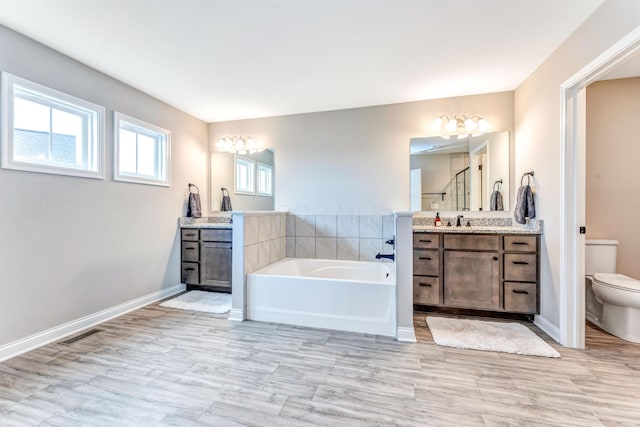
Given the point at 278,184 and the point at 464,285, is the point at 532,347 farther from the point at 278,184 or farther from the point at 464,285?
the point at 278,184

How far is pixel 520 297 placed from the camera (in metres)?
2.59

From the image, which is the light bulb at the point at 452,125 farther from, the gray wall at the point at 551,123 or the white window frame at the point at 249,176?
the white window frame at the point at 249,176

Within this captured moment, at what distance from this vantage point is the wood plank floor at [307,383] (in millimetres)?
1423

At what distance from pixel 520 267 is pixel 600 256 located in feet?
2.38

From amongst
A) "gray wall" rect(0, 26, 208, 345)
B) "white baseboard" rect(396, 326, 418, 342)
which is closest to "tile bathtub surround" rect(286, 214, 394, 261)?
"white baseboard" rect(396, 326, 418, 342)

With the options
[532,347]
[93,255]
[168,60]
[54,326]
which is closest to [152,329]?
[54,326]

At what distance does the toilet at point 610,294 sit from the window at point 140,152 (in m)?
4.51

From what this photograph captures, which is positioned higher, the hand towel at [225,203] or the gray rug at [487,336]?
the hand towel at [225,203]

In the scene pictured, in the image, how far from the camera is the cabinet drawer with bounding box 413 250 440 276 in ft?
9.15

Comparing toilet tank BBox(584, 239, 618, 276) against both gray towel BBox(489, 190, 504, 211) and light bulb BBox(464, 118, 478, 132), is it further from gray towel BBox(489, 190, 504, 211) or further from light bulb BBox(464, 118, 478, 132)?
light bulb BBox(464, 118, 478, 132)

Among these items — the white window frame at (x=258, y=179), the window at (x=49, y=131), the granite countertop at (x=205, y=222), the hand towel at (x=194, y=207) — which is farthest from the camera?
the white window frame at (x=258, y=179)

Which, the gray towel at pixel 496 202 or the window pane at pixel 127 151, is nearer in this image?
the window pane at pixel 127 151

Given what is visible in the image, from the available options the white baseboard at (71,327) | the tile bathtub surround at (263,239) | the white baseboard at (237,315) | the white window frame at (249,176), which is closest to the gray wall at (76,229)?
the white baseboard at (71,327)

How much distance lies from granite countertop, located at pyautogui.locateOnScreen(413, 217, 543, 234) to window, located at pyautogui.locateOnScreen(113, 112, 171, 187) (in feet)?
10.0
